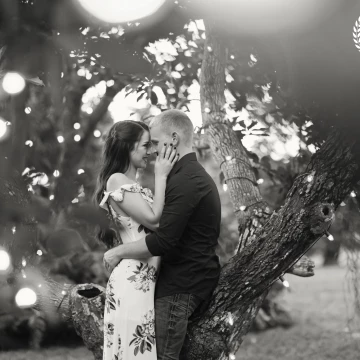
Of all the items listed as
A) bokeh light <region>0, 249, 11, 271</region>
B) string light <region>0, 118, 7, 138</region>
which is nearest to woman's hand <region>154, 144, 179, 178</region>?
string light <region>0, 118, 7, 138</region>

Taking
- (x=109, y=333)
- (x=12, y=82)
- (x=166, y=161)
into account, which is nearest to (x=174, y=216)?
(x=166, y=161)

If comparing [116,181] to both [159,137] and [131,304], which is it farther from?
[131,304]

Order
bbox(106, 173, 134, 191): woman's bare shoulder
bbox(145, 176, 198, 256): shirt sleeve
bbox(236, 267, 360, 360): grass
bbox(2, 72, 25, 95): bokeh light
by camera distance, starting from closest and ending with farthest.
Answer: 1. bbox(2, 72, 25, 95): bokeh light
2. bbox(145, 176, 198, 256): shirt sleeve
3. bbox(106, 173, 134, 191): woman's bare shoulder
4. bbox(236, 267, 360, 360): grass

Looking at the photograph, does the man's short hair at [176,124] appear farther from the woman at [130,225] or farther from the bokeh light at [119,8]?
the bokeh light at [119,8]

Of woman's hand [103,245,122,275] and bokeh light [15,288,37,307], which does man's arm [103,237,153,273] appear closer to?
woman's hand [103,245,122,275]

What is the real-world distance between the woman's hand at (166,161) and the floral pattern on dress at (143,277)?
1.20ft

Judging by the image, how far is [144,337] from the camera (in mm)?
2377

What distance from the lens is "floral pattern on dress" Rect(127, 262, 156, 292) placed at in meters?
2.41

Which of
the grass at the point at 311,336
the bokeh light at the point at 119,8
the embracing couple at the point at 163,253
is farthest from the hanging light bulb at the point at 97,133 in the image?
the embracing couple at the point at 163,253

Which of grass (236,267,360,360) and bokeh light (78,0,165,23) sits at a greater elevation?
bokeh light (78,0,165,23)

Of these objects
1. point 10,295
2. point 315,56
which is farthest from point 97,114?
point 315,56

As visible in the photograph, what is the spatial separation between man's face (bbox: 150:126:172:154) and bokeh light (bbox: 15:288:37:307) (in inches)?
52.5

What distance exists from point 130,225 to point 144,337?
441 millimetres

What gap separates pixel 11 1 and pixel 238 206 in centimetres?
177
